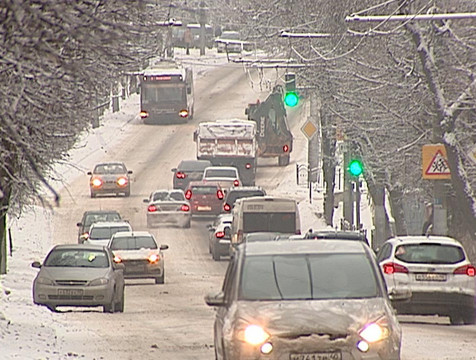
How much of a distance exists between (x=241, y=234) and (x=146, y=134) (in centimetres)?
4486

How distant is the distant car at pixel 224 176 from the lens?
5547 cm

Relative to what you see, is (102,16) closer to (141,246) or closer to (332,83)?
(141,246)

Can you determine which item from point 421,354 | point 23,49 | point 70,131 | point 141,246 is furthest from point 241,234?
point 23,49

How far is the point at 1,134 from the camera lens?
13.6m

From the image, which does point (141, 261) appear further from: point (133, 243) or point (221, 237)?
point (221, 237)

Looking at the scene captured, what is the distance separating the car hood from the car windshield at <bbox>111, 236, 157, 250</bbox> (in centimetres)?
818

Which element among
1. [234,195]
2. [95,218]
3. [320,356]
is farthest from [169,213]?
[320,356]

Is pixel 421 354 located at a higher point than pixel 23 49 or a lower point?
lower

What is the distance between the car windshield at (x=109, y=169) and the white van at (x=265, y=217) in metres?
24.9

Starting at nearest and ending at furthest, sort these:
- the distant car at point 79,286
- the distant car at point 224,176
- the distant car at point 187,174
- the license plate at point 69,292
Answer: the distant car at point 79,286 < the license plate at point 69,292 < the distant car at point 224,176 < the distant car at point 187,174

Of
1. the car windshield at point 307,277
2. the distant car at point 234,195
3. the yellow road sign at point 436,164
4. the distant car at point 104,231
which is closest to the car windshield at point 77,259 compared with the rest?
the yellow road sign at point 436,164

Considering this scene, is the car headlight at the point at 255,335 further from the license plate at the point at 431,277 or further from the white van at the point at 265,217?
the white van at the point at 265,217

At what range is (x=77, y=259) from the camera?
2694cm

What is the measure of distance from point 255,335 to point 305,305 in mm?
570
